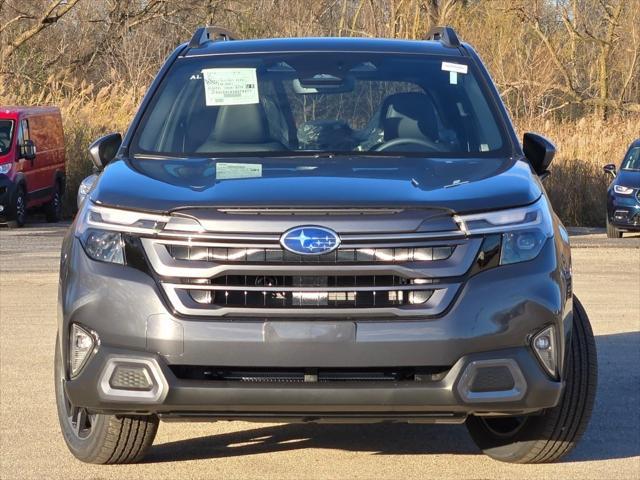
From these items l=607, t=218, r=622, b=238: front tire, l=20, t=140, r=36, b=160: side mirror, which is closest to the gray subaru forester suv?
l=607, t=218, r=622, b=238: front tire

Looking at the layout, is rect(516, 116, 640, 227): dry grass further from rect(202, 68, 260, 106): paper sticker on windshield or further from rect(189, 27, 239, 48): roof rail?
rect(202, 68, 260, 106): paper sticker on windshield

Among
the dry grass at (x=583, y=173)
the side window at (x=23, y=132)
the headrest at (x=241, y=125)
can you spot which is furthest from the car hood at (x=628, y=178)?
the headrest at (x=241, y=125)

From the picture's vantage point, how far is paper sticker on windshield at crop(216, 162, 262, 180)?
18.5 ft

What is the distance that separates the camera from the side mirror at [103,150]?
255 inches

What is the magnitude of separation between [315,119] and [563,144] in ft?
76.8

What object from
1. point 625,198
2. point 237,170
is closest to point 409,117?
point 237,170

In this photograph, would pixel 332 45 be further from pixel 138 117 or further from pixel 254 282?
pixel 254 282

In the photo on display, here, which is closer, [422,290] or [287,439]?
[422,290]

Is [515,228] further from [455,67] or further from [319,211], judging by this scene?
[455,67]

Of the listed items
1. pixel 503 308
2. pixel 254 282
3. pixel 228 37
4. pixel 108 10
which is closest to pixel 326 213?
pixel 254 282

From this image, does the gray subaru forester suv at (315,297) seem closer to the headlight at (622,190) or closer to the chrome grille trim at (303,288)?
the chrome grille trim at (303,288)

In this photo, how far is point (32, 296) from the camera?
13273 millimetres

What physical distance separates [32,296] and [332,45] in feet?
22.8

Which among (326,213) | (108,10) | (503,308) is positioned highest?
(326,213)
